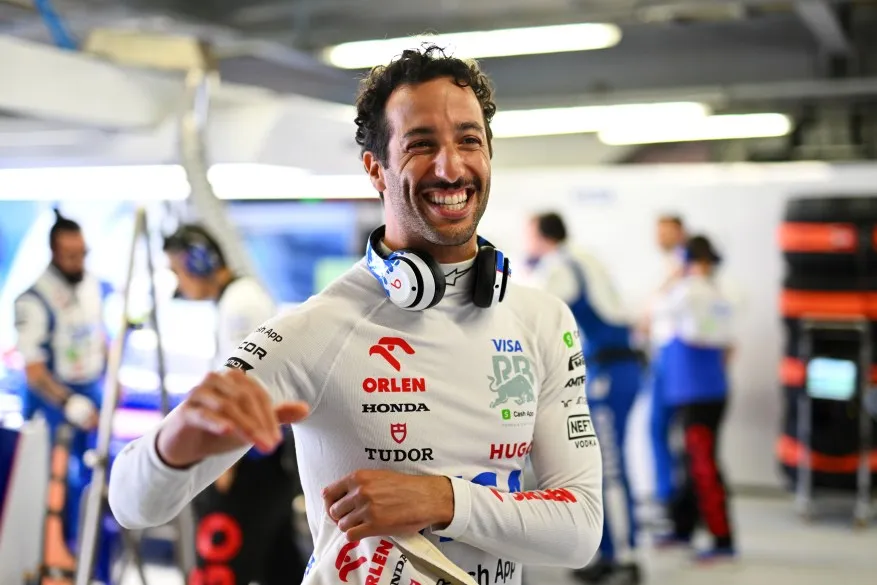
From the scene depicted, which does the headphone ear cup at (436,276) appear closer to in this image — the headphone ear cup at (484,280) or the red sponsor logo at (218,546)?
the headphone ear cup at (484,280)

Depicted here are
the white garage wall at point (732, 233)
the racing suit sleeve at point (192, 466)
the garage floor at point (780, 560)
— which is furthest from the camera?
the white garage wall at point (732, 233)

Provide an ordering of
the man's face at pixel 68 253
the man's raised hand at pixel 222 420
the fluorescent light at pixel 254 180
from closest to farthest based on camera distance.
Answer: the man's raised hand at pixel 222 420, the man's face at pixel 68 253, the fluorescent light at pixel 254 180

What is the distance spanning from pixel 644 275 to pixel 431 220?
→ 21.4ft

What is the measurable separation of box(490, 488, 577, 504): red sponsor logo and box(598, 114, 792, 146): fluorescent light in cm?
790

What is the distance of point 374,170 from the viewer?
1.64 m

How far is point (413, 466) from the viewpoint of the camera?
149 centimetres

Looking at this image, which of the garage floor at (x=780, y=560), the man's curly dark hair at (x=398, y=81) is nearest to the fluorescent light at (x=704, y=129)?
the garage floor at (x=780, y=560)

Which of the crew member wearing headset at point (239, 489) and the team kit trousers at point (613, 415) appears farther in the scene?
the team kit trousers at point (613, 415)

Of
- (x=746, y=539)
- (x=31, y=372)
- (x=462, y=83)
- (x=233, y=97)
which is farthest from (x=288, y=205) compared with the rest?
(x=462, y=83)

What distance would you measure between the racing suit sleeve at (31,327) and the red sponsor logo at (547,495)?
3635 mm

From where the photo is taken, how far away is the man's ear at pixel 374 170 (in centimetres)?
162

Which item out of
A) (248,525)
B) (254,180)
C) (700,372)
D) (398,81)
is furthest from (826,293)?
(398,81)

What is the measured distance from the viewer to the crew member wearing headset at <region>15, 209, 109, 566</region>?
15.3 ft

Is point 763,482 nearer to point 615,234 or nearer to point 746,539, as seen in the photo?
point 746,539
